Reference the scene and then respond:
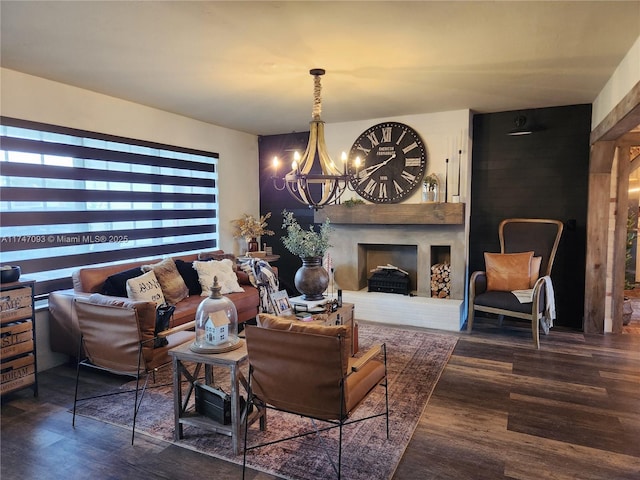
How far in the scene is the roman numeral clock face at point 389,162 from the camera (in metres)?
5.14

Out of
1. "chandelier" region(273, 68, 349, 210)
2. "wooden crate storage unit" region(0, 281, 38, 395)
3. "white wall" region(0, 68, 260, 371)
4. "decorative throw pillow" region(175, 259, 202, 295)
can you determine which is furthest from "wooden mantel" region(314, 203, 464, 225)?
"wooden crate storage unit" region(0, 281, 38, 395)

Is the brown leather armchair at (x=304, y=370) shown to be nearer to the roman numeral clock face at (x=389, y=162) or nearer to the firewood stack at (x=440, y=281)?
the firewood stack at (x=440, y=281)

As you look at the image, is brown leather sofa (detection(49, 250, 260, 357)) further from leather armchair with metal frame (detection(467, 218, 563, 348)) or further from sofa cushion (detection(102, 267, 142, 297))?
leather armchair with metal frame (detection(467, 218, 563, 348))

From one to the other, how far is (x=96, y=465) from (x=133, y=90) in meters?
3.17

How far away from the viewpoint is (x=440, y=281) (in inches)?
202

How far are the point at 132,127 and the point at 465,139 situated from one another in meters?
3.74

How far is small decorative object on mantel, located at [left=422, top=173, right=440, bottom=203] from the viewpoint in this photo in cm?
497

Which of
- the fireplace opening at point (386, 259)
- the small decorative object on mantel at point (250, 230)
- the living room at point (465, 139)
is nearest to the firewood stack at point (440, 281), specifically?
the living room at point (465, 139)

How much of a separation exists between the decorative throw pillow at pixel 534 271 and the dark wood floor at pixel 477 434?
41.2 inches

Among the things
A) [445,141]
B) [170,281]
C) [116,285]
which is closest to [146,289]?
[116,285]

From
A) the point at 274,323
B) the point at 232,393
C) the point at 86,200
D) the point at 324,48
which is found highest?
the point at 324,48

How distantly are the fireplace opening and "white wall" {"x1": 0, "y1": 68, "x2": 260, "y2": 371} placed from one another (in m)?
1.86

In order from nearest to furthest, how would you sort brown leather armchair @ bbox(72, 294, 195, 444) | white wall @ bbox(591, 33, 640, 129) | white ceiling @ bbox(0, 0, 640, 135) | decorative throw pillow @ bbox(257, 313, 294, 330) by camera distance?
decorative throw pillow @ bbox(257, 313, 294, 330) < white ceiling @ bbox(0, 0, 640, 135) < brown leather armchair @ bbox(72, 294, 195, 444) < white wall @ bbox(591, 33, 640, 129)

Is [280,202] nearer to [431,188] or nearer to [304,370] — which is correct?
[431,188]
